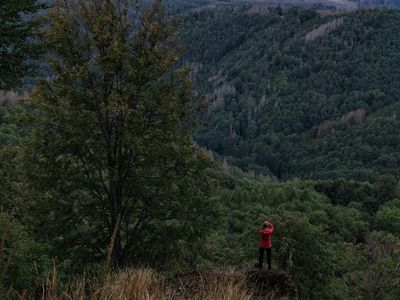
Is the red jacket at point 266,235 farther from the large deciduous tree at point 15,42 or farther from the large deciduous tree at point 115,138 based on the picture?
the large deciduous tree at point 15,42

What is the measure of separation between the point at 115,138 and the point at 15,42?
467 centimetres

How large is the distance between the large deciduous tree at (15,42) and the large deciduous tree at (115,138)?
946 mm

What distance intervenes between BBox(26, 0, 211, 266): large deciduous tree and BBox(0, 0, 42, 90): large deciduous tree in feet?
3.10

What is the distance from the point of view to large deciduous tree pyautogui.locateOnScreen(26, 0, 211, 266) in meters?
17.5

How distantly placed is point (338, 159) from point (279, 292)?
157m

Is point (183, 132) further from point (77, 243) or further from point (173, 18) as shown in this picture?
point (77, 243)

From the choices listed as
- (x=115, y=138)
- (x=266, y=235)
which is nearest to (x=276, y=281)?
(x=266, y=235)

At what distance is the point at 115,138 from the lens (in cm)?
1864

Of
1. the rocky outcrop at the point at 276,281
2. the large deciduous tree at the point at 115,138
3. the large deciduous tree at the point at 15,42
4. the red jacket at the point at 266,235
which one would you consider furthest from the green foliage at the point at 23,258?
the rocky outcrop at the point at 276,281

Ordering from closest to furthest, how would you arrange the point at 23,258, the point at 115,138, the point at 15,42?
the point at 15,42
the point at 115,138
the point at 23,258

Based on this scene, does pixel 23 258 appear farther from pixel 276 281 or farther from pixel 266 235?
pixel 276 281

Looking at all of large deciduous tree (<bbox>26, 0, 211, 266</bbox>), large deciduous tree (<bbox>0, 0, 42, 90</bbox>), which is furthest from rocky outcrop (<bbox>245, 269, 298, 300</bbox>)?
large deciduous tree (<bbox>0, 0, 42, 90</bbox>)

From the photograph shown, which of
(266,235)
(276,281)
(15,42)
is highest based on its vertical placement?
(15,42)

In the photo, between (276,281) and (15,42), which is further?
(15,42)
